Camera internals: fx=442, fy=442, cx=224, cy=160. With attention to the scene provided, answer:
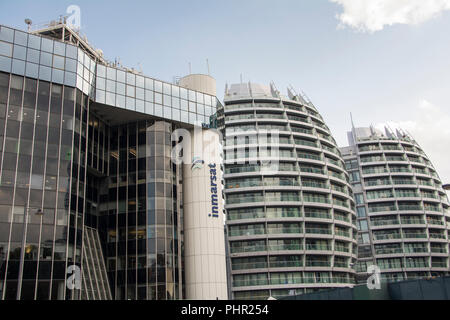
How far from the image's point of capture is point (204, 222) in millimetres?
60406

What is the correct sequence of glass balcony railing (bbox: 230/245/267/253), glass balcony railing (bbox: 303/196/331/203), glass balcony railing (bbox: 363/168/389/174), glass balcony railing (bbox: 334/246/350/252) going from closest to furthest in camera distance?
1. glass balcony railing (bbox: 230/245/267/253)
2. glass balcony railing (bbox: 334/246/350/252)
3. glass balcony railing (bbox: 303/196/331/203)
4. glass balcony railing (bbox: 363/168/389/174)

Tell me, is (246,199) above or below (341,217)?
above

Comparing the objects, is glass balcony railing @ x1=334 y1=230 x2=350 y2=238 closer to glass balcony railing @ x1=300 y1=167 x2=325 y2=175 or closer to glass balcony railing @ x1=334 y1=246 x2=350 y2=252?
glass balcony railing @ x1=334 y1=246 x2=350 y2=252

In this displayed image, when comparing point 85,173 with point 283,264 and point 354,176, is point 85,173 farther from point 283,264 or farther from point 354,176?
point 354,176

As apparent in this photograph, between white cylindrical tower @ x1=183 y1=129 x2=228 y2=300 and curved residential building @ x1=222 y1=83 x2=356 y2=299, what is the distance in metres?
14.0

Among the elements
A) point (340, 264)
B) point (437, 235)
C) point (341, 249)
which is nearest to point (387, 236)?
point (437, 235)

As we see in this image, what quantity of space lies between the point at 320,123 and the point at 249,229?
32.4 meters

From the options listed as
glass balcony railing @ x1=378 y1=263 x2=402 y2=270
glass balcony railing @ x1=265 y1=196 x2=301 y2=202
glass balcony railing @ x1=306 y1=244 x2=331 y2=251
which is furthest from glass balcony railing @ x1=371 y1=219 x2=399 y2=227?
glass balcony railing @ x1=265 y1=196 x2=301 y2=202

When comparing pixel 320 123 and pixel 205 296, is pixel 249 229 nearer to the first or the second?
pixel 205 296

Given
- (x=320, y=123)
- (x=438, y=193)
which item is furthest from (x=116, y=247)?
(x=438, y=193)

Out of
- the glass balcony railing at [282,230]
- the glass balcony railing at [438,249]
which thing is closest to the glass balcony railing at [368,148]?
the glass balcony railing at [438,249]

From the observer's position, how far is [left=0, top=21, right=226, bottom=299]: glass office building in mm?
46219

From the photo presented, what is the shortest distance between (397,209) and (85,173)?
78334mm
